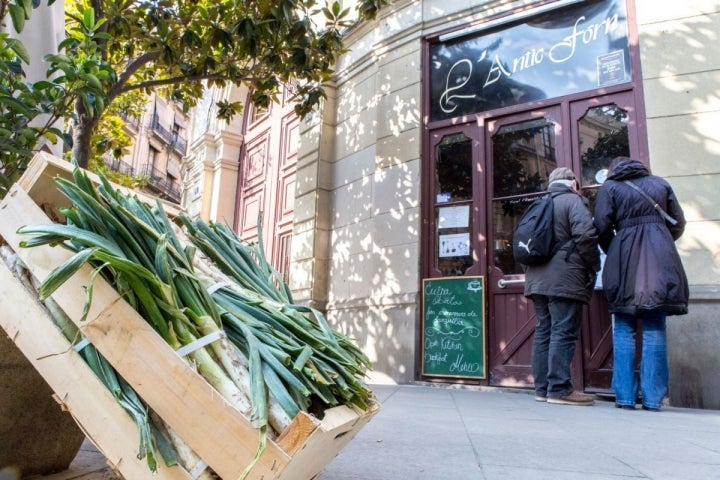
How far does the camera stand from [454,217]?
599 centimetres

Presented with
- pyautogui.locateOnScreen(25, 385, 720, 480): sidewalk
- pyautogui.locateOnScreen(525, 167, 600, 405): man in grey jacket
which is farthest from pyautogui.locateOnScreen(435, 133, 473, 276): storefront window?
pyautogui.locateOnScreen(25, 385, 720, 480): sidewalk

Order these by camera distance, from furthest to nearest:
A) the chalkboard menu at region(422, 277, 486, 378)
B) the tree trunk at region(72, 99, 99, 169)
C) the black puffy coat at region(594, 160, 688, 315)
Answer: the chalkboard menu at region(422, 277, 486, 378) → the tree trunk at region(72, 99, 99, 169) → the black puffy coat at region(594, 160, 688, 315)

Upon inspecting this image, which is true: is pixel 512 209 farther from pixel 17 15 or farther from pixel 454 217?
pixel 17 15

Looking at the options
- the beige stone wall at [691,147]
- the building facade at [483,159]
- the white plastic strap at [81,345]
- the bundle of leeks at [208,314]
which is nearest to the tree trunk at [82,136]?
the building facade at [483,159]

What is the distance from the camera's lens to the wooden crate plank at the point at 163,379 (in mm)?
913

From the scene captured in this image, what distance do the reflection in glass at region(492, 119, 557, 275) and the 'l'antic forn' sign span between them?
1.38 feet

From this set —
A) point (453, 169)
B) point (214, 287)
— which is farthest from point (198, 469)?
point (453, 169)

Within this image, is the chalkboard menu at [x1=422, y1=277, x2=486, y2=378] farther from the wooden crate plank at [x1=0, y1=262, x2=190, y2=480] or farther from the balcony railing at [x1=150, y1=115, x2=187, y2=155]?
the balcony railing at [x1=150, y1=115, x2=187, y2=155]

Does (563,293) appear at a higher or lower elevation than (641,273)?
lower

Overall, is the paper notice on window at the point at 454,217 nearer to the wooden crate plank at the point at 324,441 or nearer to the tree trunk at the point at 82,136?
the tree trunk at the point at 82,136

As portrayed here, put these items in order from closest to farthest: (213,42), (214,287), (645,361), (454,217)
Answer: (214,287), (645,361), (213,42), (454,217)

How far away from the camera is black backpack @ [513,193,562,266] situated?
165 inches

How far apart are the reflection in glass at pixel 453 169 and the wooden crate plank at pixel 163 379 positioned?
5284 mm

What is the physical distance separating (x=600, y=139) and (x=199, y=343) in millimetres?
5252
